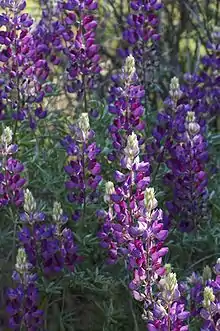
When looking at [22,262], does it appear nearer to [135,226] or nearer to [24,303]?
[24,303]

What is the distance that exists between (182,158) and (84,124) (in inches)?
19.9

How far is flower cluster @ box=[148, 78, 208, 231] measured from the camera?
386cm

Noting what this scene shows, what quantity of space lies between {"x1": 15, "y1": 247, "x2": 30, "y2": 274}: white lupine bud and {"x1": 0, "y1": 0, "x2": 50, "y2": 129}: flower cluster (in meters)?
1.04

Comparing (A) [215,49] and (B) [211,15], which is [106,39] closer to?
(B) [211,15]

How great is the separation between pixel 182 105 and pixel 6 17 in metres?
0.86

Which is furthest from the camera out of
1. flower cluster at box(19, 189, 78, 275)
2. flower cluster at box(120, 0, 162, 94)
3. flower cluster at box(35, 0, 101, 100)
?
flower cluster at box(120, 0, 162, 94)

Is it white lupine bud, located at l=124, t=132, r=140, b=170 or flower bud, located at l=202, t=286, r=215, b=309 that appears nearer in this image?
flower bud, located at l=202, t=286, r=215, b=309

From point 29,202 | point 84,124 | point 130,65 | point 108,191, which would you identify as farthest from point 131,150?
point 130,65

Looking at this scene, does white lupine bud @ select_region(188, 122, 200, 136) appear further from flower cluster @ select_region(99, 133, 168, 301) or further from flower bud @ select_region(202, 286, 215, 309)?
flower bud @ select_region(202, 286, 215, 309)

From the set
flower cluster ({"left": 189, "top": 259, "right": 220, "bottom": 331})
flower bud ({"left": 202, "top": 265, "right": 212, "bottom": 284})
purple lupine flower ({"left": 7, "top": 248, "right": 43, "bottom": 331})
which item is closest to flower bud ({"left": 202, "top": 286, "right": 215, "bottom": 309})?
flower cluster ({"left": 189, "top": 259, "right": 220, "bottom": 331})

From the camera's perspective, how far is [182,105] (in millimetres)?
4094

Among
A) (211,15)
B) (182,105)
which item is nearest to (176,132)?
(182,105)

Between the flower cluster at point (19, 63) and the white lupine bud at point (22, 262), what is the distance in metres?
1.04

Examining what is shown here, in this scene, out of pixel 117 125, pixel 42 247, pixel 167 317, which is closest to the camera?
pixel 167 317
